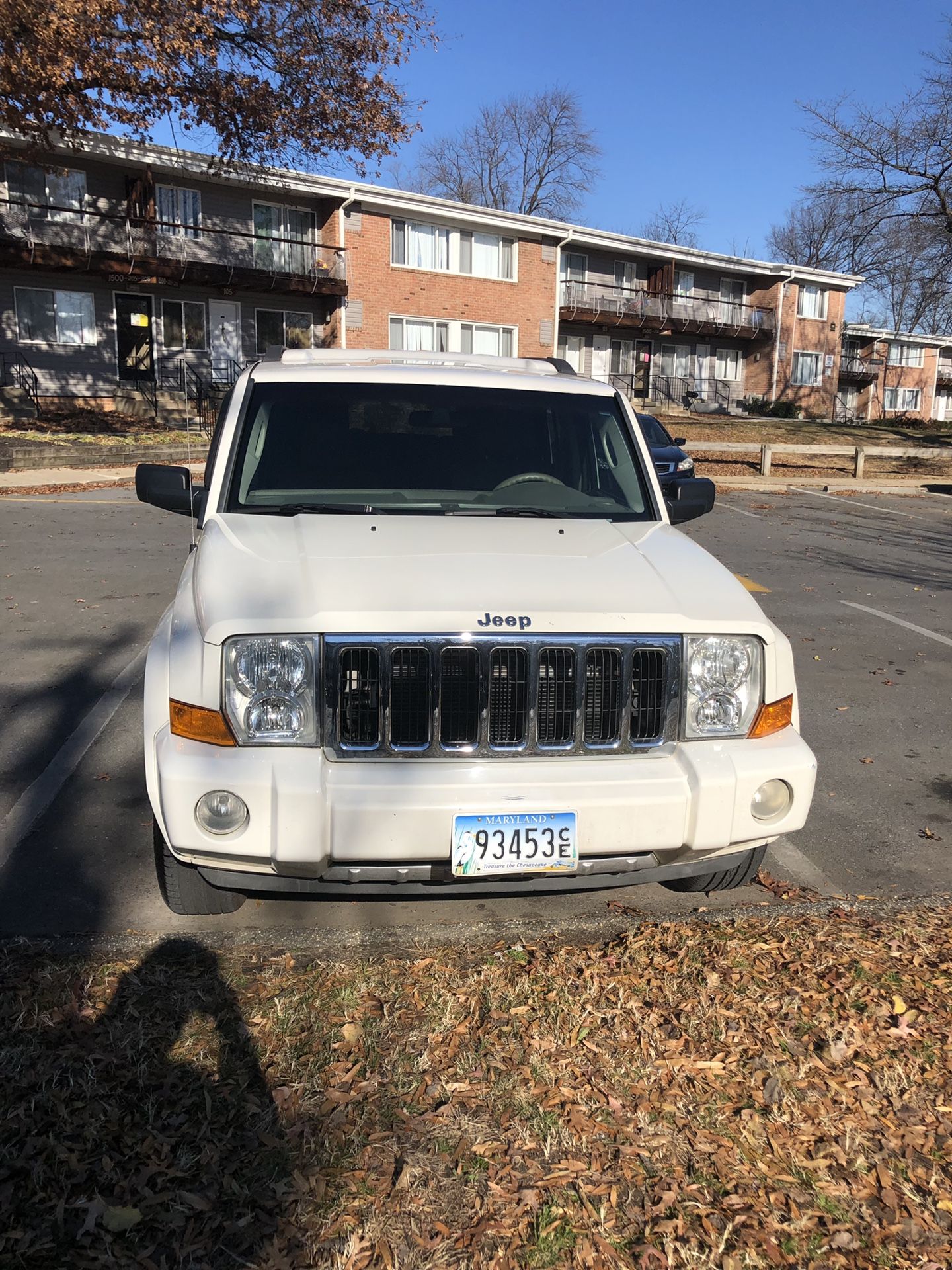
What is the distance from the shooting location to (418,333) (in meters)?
32.8

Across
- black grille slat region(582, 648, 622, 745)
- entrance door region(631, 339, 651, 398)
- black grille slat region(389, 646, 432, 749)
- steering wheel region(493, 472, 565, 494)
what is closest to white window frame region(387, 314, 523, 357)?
entrance door region(631, 339, 651, 398)

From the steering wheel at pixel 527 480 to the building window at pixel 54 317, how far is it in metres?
26.2

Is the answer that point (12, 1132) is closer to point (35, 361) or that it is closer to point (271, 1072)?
point (271, 1072)

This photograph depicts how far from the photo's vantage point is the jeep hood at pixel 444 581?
10.1 ft

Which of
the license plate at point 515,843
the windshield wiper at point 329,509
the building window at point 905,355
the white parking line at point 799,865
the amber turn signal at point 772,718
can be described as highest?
the building window at point 905,355

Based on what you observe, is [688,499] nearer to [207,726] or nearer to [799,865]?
[799,865]

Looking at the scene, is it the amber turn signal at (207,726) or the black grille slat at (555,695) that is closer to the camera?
the amber turn signal at (207,726)

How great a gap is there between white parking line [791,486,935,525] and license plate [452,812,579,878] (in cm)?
1642

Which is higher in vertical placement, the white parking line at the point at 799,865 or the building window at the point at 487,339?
the building window at the point at 487,339

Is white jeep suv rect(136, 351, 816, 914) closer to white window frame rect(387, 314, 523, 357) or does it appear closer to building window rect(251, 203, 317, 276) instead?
building window rect(251, 203, 317, 276)

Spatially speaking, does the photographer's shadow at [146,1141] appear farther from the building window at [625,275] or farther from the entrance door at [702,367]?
the entrance door at [702,367]

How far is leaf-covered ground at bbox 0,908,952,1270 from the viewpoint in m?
2.30

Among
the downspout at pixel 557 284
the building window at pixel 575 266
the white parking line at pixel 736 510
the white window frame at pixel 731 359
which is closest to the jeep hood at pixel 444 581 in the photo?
the white parking line at pixel 736 510

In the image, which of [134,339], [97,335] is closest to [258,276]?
[134,339]
